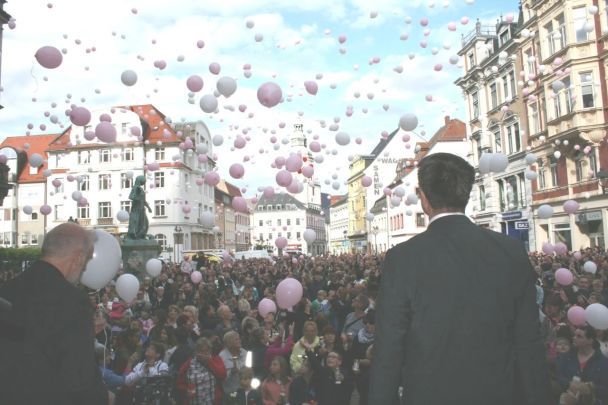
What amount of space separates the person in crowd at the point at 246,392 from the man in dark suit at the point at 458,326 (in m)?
3.77

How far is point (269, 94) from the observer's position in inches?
391

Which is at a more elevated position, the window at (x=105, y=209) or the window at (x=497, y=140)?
the window at (x=497, y=140)

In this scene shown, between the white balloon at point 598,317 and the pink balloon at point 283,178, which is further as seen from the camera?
the pink balloon at point 283,178

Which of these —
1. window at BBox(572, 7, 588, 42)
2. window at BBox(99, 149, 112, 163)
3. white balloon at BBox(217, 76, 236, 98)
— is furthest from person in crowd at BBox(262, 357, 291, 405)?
window at BBox(99, 149, 112, 163)

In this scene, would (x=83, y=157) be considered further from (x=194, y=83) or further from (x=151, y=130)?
(x=194, y=83)

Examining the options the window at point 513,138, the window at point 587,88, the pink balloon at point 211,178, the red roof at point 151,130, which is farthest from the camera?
the red roof at point 151,130

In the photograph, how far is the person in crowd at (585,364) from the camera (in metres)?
5.51

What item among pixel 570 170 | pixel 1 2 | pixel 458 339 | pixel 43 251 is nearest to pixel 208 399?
pixel 43 251

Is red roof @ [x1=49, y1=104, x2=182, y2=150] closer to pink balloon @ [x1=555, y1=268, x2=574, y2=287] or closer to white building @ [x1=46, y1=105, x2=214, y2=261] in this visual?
white building @ [x1=46, y1=105, x2=214, y2=261]

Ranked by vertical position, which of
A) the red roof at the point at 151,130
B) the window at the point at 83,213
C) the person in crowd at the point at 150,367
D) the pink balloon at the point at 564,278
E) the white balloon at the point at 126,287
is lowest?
the person in crowd at the point at 150,367

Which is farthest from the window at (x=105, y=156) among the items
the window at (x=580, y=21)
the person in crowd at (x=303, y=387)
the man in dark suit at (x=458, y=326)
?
the man in dark suit at (x=458, y=326)

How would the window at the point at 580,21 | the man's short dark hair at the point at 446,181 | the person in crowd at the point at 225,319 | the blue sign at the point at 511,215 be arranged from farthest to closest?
the blue sign at the point at 511,215 → the window at the point at 580,21 → the person in crowd at the point at 225,319 → the man's short dark hair at the point at 446,181

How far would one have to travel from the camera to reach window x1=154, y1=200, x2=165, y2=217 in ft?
173

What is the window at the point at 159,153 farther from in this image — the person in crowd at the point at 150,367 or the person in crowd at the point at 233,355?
the person in crowd at the point at 150,367
